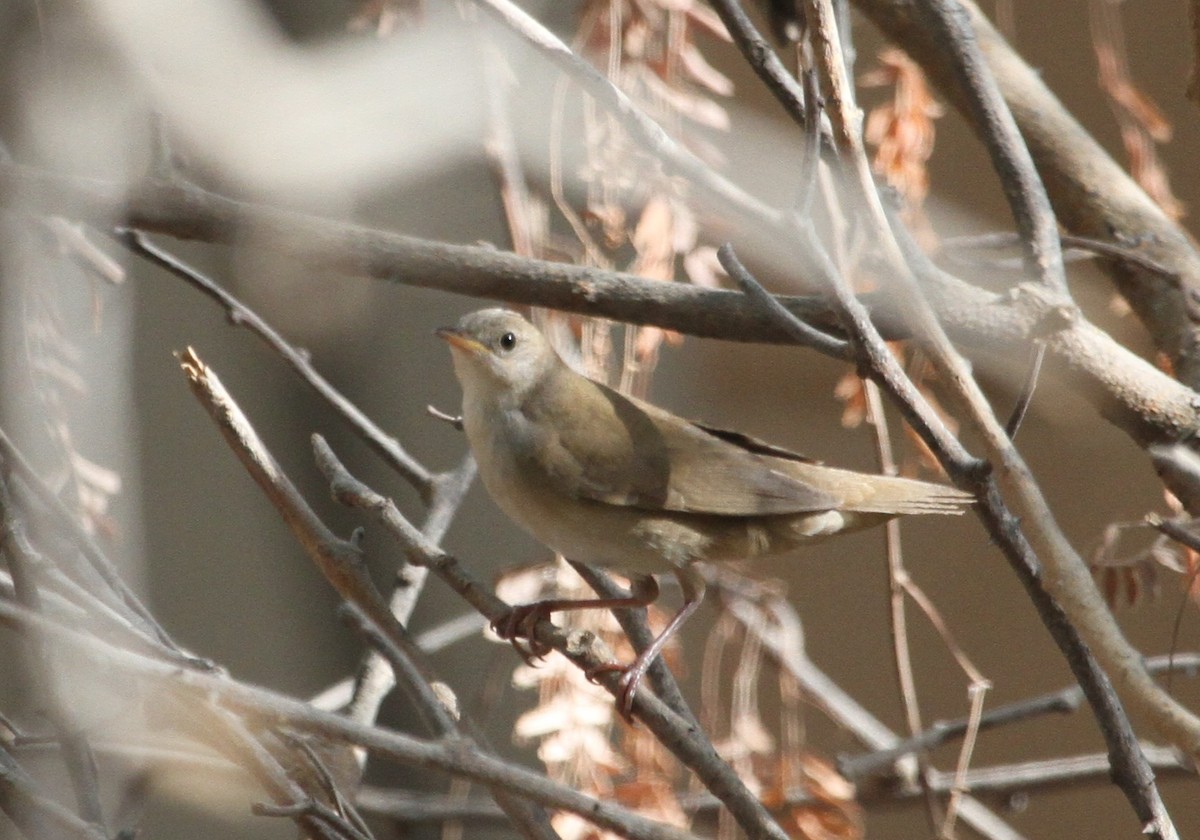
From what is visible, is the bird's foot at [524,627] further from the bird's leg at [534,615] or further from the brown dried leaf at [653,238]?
the brown dried leaf at [653,238]

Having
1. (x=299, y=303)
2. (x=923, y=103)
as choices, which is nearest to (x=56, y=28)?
(x=299, y=303)

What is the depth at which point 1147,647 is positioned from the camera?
13.5 ft

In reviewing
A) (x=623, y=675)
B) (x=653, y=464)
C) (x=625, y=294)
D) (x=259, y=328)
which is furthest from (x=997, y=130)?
(x=259, y=328)

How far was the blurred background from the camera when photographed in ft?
9.06

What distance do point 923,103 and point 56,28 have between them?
6.41 feet

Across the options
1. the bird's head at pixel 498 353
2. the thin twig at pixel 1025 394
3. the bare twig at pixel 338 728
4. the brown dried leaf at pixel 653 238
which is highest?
the brown dried leaf at pixel 653 238

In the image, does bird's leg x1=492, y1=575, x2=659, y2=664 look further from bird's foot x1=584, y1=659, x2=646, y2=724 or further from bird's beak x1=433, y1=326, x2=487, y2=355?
bird's beak x1=433, y1=326, x2=487, y2=355

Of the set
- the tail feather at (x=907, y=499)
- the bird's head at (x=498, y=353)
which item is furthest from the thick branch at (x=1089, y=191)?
the bird's head at (x=498, y=353)

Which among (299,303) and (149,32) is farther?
(299,303)

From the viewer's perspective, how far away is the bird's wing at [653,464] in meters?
2.62

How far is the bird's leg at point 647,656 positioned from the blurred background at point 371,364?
1.64ft

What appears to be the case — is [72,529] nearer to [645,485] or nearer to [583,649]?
[583,649]

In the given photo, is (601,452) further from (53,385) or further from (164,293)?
(164,293)

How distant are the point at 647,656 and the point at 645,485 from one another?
0.62 m
